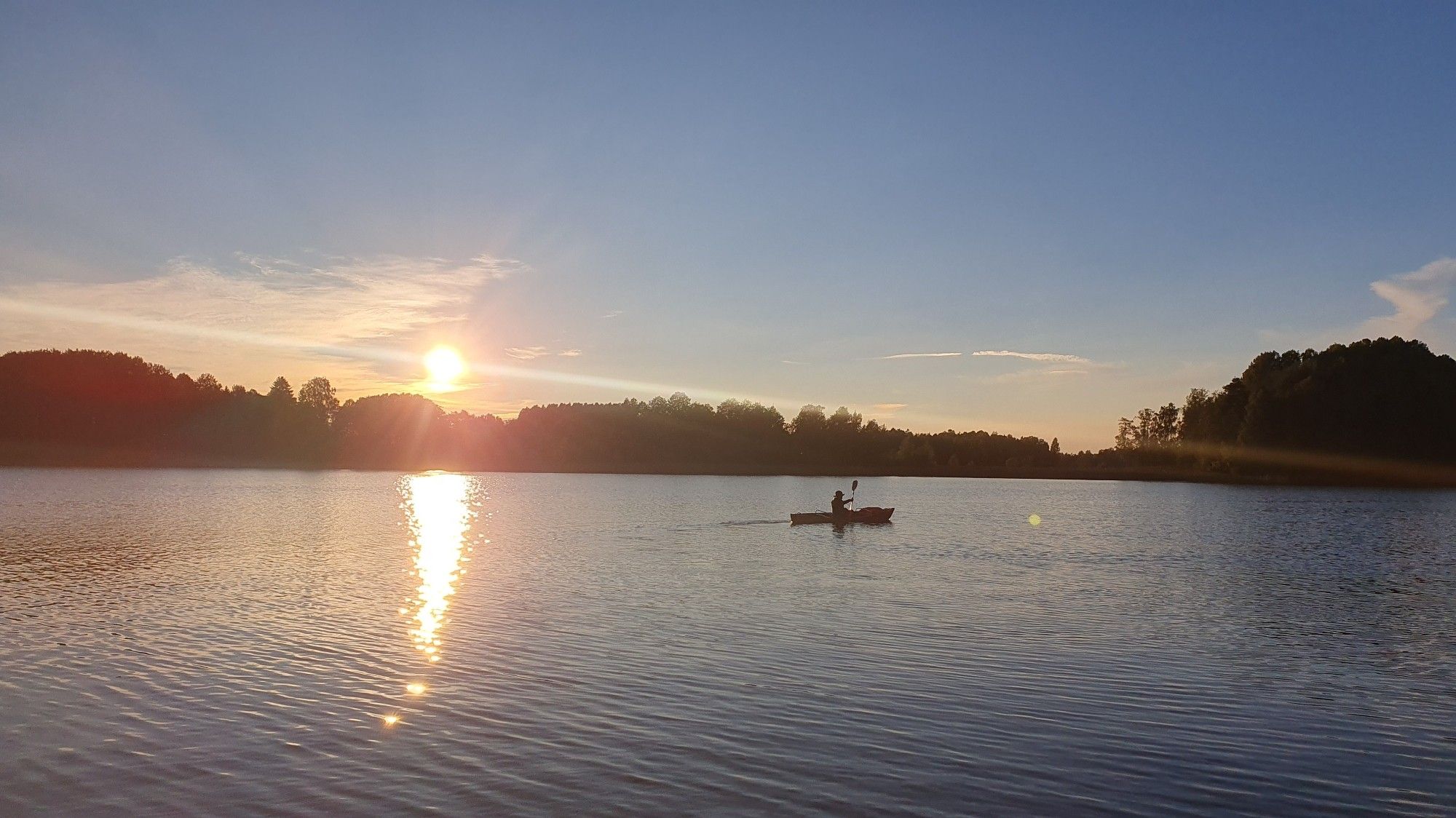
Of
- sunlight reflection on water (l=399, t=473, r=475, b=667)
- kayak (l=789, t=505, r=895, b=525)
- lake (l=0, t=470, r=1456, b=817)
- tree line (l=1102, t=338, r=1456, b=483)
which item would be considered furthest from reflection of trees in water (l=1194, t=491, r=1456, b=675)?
tree line (l=1102, t=338, r=1456, b=483)

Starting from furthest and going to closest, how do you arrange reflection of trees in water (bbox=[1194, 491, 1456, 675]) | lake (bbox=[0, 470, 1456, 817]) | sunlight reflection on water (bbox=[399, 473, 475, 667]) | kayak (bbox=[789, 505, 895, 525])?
kayak (bbox=[789, 505, 895, 525])
sunlight reflection on water (bbox=[399, 473, 475, 667])
reflection of trees in water (bbox=[1194, 491, 1456, 675])
lake (bbox=[0, 470, 1456, 817])

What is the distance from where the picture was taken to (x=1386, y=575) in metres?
36.3

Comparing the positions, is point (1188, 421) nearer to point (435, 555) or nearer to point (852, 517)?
point (852, 517)

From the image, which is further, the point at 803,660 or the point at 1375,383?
the point at 1375,383

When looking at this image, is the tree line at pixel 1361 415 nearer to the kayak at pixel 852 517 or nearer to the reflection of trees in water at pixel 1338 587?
the reflection of trees in water at pixel 1338 587

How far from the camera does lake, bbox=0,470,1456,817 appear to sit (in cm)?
1064

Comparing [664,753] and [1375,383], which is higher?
[1375,383]

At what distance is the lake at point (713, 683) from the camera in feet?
34.9

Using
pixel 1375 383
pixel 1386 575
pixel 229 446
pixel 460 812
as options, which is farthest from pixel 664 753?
pixel 229 446

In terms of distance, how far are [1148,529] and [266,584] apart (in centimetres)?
5223

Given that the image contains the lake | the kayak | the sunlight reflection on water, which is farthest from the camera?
the kayak

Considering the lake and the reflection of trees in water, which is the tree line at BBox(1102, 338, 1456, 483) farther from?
the lake

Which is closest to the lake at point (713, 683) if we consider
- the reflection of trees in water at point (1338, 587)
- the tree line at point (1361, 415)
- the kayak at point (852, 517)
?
the reflection of trees in water at point (1338, 587)

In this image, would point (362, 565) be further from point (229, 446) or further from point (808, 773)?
point (229, 446)
